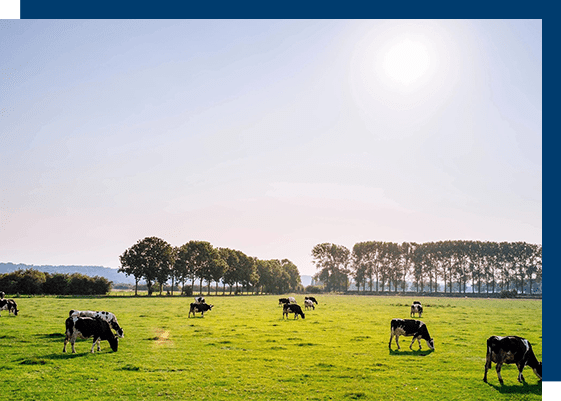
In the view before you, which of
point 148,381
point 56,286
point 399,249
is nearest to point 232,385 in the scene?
point 148,381

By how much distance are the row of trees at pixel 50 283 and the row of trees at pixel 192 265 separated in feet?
21.7

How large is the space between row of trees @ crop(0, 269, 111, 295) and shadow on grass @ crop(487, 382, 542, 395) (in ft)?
312

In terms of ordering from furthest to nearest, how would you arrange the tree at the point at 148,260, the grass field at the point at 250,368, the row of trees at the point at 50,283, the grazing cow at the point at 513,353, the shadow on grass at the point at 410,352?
the tree at the point at 148,260
the row of trees at the point at 50,283
the shadow on grass at the point at 410,352
the grazing cow at the point at 513,353
the grass field at the point at 250,368

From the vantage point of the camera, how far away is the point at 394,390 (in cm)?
1468

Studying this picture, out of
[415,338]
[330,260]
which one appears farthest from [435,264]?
[415,338]

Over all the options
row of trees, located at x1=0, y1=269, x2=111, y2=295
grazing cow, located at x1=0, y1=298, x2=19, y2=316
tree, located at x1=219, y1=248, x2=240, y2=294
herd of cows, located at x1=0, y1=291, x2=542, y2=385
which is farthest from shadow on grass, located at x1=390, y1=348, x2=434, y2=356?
tree, located at x1=219, y1=248, x2=240, y2=294

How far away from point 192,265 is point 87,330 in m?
95.7

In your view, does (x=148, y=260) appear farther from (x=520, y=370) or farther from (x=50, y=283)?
(x=520, y=370)

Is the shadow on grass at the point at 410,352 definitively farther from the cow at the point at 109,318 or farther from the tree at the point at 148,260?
the tree at the point at 148,260

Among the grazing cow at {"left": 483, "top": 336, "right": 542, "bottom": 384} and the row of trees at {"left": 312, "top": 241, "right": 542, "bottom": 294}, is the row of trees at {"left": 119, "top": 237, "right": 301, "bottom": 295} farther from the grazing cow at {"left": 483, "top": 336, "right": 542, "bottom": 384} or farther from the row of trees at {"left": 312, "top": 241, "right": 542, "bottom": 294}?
the grazing cow at {"left": 483, "top": 336, "right": 542, "bottom": 384}

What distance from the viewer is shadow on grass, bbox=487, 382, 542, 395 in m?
14.8

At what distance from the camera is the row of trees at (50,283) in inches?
3398

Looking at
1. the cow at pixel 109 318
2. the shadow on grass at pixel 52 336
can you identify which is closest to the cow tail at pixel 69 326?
the cow at pixel 109 318
